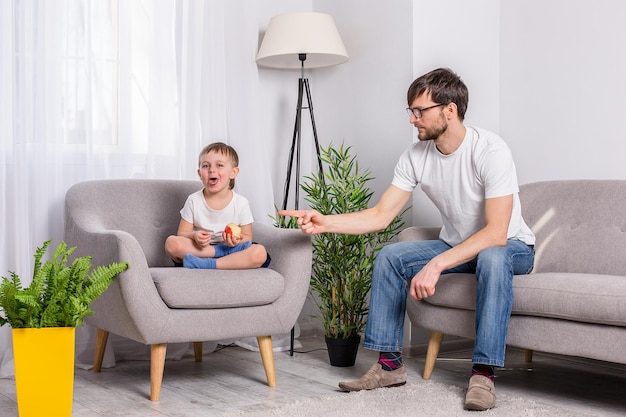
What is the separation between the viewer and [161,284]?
101 inches

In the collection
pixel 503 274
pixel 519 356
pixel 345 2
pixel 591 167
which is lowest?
pixel 519 356

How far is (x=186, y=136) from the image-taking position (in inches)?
141

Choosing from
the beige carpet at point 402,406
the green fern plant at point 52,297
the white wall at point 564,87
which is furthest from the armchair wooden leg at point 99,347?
the white wall at point 564,87

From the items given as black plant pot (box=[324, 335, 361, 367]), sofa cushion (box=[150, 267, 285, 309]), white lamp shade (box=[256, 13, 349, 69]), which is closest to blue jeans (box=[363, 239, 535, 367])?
sofa cushion (box=[150, 267, 285, 309])

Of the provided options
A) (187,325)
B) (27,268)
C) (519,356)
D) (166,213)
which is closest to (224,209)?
(166,213)

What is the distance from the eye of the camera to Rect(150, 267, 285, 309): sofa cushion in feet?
8.45

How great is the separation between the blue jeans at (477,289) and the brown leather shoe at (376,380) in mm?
83

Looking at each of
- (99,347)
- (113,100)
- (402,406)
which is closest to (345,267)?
(402,406)

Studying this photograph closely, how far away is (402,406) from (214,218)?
1059 millimetres

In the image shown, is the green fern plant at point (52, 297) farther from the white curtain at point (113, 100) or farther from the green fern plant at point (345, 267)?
the green fern plant at point (345, 267)

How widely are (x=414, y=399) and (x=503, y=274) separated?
508mm

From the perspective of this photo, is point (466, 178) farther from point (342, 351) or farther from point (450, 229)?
point (342, 351)

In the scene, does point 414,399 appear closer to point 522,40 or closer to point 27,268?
point 27,268

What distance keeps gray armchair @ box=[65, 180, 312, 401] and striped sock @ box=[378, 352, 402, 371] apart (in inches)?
13.9
